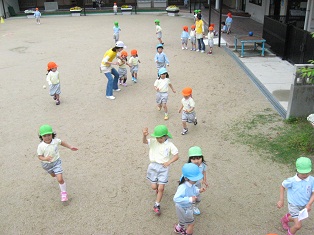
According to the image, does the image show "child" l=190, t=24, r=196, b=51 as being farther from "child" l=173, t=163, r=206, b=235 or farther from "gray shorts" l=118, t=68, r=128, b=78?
"child" l=173, t=163, r=206, b=235

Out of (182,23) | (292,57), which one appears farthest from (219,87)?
(182,23)

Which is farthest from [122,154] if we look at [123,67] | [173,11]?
[173,11]

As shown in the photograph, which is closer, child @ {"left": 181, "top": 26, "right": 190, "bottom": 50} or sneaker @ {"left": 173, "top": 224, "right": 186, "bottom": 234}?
sneaker @ {"left": 173, "top": 224, "right": 186, "bottom": 234}

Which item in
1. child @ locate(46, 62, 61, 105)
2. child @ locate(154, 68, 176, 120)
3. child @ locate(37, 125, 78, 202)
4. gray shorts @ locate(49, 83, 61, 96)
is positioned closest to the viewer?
child @ locate(37, 125, 78, 202)

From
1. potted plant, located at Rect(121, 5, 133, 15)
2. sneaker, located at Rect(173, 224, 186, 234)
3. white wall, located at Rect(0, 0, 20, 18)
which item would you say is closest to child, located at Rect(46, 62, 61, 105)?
sneaker, located at Rect(173, 224, 186, 234)

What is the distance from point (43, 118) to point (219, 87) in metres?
5.69

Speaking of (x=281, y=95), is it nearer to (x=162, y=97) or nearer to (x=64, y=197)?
(x=162, y=97)

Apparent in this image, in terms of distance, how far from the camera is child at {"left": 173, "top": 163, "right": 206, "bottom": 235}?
14.4 ft

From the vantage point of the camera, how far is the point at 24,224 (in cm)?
542

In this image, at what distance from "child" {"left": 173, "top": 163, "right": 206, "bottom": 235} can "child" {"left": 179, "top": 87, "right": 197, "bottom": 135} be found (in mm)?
3392

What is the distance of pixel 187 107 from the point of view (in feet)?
25.8

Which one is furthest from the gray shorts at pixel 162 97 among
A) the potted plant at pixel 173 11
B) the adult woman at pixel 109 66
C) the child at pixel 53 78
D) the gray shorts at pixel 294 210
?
the potted plant at pixel 173 11

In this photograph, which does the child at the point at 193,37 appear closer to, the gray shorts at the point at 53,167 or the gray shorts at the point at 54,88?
the gray shorts at the point at 54,88

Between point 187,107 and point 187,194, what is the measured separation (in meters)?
3.58
